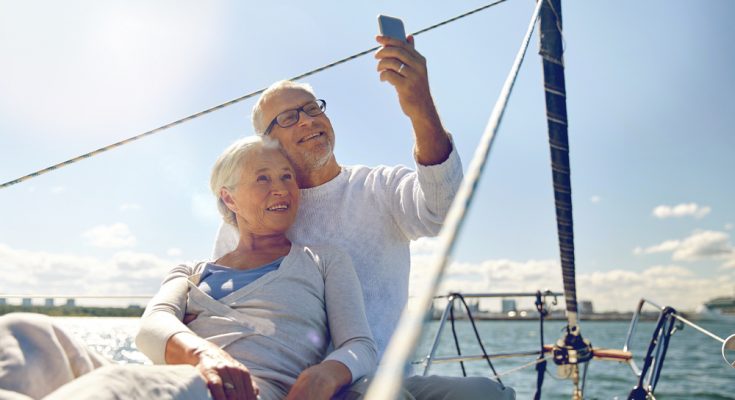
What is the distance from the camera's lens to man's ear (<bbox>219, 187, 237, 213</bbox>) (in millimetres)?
1753

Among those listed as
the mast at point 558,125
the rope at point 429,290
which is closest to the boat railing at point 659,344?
the mast at point 558,125

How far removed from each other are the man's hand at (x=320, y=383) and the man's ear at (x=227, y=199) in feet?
2.04

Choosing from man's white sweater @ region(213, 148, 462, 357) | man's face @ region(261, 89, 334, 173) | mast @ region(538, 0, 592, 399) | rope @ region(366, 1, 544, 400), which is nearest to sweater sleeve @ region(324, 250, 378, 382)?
man's white sweater @ region(213, 148, 462, 357)

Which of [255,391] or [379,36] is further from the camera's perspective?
[379,36]

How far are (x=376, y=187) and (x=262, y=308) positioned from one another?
2.06 ft

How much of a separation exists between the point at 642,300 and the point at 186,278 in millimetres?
2677

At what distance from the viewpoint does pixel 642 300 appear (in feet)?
11.1

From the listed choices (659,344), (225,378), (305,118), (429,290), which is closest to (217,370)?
(225,378)

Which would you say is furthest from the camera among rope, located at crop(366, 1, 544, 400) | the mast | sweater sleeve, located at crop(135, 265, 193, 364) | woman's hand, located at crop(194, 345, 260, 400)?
the mast

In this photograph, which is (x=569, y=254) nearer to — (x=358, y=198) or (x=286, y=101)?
(x=358, y=198)

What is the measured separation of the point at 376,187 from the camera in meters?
1.95

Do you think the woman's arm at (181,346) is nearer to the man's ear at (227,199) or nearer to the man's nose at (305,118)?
the man's ear at (227,199)

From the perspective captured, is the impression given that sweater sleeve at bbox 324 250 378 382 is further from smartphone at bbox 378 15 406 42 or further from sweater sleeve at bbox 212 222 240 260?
smartphone at bbox 378 15 406 42

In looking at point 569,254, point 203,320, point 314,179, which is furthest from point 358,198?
point 569,254
